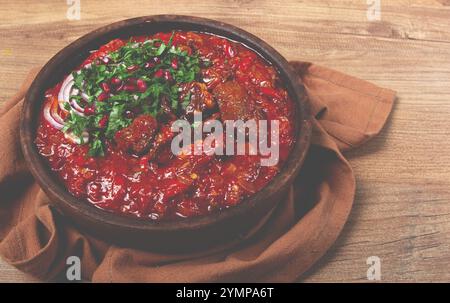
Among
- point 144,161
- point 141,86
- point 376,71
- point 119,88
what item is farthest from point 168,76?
point 376,71

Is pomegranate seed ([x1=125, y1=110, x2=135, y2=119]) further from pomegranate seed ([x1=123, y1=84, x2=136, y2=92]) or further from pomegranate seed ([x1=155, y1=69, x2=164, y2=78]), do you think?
pomegranate seed ([x1=155, y1=69, x2=164, y2=78])

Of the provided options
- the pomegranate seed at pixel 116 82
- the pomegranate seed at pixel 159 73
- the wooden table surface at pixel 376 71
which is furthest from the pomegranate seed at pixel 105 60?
the wooden table surface at pixel 376 71

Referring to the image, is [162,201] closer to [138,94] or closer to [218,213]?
[218,213]

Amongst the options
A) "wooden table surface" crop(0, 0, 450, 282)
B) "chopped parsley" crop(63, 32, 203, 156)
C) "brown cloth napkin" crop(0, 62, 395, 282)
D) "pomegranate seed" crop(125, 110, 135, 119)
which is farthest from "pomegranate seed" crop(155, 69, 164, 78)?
"wooden table surface" crop(0, 0, 450, 282)

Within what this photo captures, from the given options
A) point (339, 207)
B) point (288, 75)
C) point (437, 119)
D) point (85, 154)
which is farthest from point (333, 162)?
point (85, 154)

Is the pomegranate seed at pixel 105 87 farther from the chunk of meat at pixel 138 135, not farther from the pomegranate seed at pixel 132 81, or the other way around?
the chunk of meat at pixel 138 135

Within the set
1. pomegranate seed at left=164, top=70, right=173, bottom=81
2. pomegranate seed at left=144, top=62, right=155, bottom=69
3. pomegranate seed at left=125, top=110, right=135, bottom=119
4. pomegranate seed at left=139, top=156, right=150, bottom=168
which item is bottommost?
pomegranate seed at left=139, top=156, right=150, bottom=168

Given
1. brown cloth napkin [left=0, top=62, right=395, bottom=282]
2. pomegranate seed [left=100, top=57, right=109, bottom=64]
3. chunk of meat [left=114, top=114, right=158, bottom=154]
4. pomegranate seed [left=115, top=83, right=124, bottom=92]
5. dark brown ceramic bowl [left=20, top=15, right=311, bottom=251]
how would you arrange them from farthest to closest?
pomegranate seed [left=100, top=57, right=109, bottom=64] → pomegranate seed [left=115, top=83, right=124, bottom=92] → brown cloth napkin [left=0, top=62, right=395, bottom=282] → chunk of meat [left=114, top=114, right=158, bottom=154] → dark brown ceramic bowl [left=20, top=15, right=311, bottom=251]
